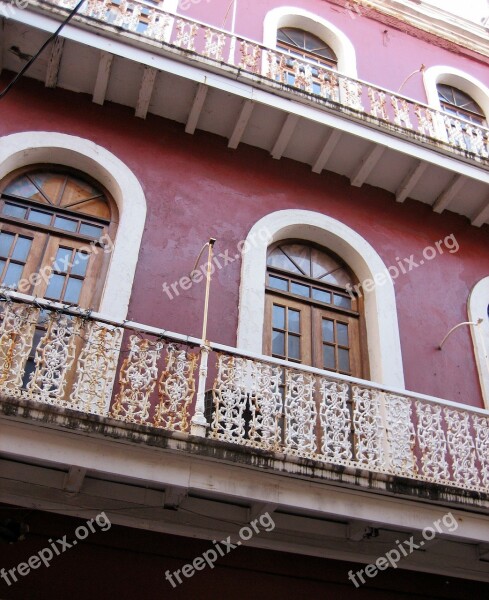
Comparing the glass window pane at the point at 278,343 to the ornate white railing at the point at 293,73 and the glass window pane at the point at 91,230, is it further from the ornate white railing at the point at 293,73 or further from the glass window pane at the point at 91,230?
the ornate white railing at the point at 293,73

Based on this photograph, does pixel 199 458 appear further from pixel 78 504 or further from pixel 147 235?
pixel 147 235

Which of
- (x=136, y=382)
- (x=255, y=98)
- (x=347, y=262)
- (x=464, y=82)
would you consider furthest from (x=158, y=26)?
(x=464, y=82)

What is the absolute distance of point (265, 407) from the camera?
5871 mm

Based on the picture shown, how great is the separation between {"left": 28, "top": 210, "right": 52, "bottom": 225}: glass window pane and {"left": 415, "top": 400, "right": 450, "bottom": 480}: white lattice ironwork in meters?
4.71

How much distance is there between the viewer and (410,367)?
25.9 ft

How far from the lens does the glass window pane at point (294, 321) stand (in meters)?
7.86

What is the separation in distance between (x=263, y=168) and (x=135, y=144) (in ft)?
5.96

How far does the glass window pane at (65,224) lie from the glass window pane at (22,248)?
44cm

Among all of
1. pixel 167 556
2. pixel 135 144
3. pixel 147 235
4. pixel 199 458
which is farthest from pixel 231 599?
pixel 135 144

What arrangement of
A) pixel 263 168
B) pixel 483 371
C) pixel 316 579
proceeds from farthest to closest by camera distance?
pixel 263 168, pixel 483 371, pixel 316 579

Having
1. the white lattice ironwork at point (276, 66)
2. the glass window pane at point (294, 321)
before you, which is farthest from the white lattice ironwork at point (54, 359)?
the white lattice ironwork at point (276, 66)

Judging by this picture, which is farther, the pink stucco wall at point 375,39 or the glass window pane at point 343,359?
the pink stucco wall at point 375,39

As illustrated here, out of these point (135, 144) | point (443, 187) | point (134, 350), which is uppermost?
point (443, 187)

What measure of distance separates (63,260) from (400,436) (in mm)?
4180
